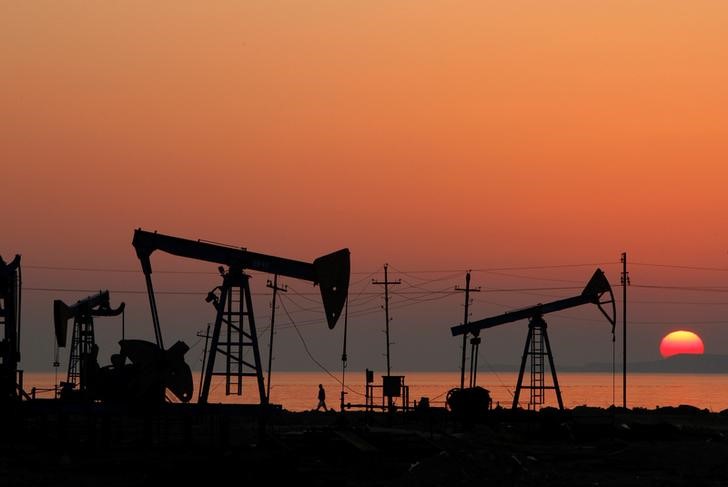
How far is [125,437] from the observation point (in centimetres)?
4434

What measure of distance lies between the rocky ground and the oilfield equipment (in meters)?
2.04

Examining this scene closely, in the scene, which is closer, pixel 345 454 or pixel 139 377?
pixel 345 454

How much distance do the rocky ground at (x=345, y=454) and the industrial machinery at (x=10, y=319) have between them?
1173mm

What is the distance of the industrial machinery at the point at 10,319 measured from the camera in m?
38.6

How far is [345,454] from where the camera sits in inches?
1352

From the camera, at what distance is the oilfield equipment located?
42.7 metres

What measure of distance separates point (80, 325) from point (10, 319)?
663 cm

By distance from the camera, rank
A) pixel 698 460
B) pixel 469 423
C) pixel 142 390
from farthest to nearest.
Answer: pixel 469 423 < pixel 142 390 < pixel 698 460

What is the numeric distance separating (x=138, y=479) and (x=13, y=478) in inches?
111

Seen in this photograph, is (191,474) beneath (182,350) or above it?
beneath

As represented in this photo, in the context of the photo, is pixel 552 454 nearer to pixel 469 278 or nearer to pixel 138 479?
pixel 138 479

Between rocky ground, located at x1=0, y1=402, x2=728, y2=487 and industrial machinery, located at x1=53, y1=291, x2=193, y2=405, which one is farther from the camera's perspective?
industrial machinery, located at x1=53, y1=291, x2=193, y2=405

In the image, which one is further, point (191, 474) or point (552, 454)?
point (552, 454)

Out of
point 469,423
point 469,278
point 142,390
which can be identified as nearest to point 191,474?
point 142,390
